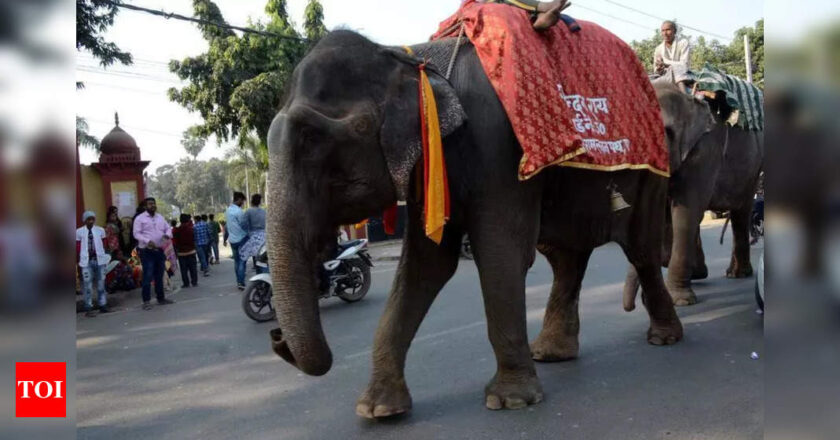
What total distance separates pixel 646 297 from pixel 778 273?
14.4ft

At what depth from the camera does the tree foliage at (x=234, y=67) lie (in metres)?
19.1

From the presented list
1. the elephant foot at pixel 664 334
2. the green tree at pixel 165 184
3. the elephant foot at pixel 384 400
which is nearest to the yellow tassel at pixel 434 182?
the elephant foot at pixel 384 400

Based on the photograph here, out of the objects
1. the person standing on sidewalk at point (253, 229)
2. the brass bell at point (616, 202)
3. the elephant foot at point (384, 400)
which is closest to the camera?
the elephant foot at point (384, 400)

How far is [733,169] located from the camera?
757 cm

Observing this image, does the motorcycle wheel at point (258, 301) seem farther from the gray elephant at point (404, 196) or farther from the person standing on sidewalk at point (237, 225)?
the gray elephant at point (404, 196)

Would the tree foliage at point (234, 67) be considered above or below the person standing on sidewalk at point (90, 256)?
above

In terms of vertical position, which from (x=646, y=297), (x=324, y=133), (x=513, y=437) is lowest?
(x=513, y=437)

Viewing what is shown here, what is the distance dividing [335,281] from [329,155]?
569cm

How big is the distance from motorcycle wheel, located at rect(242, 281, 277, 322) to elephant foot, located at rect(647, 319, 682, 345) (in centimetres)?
474

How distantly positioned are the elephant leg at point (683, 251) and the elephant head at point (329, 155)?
3490mm

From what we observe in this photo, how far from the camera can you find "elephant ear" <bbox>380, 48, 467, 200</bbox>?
368cm

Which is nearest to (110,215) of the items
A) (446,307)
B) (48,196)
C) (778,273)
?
(446,307)

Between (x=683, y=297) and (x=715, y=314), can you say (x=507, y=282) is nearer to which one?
(x=715, y=314)

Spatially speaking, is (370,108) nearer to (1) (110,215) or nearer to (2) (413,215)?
(2) (413,215)
